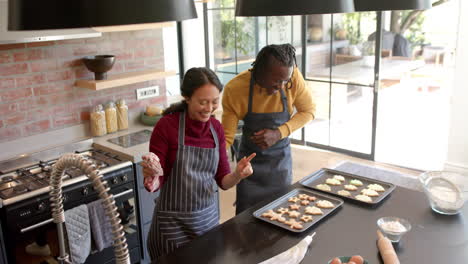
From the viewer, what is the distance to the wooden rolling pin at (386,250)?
1.45 m

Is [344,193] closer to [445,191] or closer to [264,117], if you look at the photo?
[445,191]

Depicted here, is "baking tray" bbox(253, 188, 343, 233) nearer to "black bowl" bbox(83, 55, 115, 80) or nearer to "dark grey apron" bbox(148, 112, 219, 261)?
"dark grey apron" bbox(148, 112, 219, 261)

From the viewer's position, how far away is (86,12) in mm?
675

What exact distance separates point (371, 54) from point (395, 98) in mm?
2724

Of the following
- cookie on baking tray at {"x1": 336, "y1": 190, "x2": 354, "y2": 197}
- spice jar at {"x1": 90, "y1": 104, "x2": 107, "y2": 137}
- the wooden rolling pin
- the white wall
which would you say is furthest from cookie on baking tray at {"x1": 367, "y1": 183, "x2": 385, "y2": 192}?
the white wall

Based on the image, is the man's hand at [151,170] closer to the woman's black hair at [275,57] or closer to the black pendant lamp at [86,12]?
the woman's black hair at [275,57]

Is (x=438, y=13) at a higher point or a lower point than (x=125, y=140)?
higher

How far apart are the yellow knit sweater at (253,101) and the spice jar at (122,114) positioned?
1.24 metres

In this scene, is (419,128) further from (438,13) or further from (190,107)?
(190,107)

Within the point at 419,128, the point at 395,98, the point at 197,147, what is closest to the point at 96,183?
the point at 197,147

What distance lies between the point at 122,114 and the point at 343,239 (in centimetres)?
215

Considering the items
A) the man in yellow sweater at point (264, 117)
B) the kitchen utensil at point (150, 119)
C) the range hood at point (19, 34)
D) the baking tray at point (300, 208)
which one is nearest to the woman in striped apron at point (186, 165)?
the baking tray at point (300, 208)

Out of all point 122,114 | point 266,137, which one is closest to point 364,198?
point 266,137

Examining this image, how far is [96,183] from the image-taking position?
1.00m
